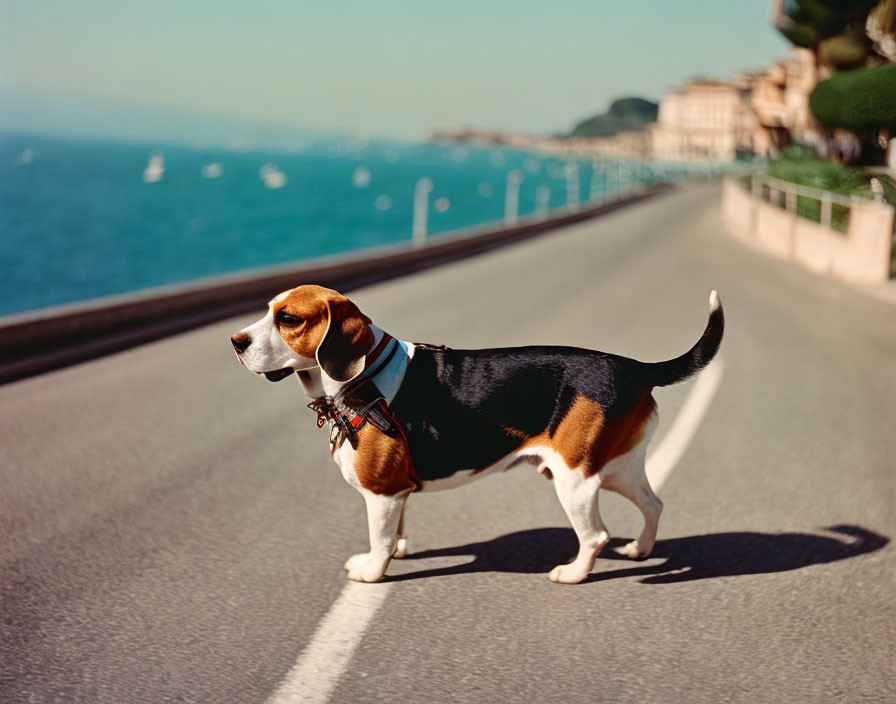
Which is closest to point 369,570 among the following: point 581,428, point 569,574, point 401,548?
point 401,548

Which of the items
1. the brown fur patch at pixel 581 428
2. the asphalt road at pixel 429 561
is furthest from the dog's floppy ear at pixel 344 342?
the asphalt road at pixel 429 561

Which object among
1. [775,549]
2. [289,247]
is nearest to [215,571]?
[775,549]

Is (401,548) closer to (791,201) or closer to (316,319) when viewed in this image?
(316,319)

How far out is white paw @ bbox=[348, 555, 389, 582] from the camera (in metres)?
4.67

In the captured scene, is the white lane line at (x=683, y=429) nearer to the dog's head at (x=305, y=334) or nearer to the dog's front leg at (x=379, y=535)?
the dog's front leg at (x=379, y=535)

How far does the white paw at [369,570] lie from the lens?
4668mm

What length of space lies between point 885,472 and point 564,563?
319cm

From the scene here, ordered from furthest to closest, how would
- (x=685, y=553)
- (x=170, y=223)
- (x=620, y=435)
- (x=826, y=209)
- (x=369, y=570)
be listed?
(x=170, y=223) < (x=826, y=209) < (x=685, y=553) < (x=369, y=570) < (x=620, y=435)

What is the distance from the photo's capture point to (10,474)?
6.93 meters

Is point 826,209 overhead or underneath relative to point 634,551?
overhead

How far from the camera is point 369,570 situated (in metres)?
4.72

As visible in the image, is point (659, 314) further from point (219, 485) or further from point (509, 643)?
point (509, 643)

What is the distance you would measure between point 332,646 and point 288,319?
4.64ft

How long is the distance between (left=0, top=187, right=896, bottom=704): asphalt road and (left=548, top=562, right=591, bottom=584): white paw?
0.06 meters
